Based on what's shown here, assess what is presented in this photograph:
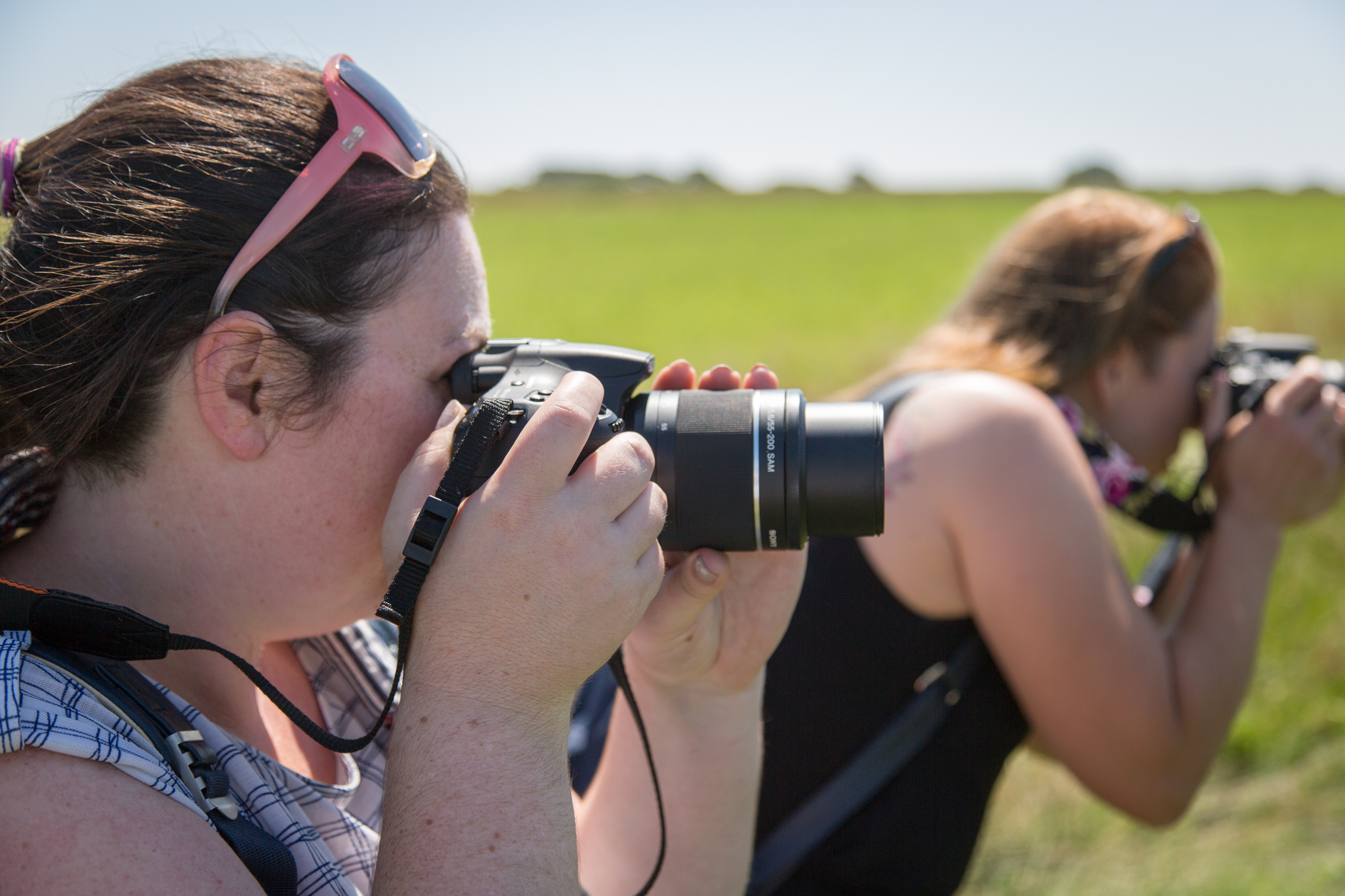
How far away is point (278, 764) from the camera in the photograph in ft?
3.89

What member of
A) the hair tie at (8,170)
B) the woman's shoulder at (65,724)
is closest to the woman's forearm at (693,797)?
the woman's shoulder at (65,724)

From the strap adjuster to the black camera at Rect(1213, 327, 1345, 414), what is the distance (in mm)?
2347

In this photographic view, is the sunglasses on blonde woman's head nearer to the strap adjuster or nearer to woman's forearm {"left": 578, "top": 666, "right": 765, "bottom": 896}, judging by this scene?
woman's forearm {"left": 578, "top": 666, "right": 765, "bottom": 896}

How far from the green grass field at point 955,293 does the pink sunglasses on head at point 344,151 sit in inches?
20.2

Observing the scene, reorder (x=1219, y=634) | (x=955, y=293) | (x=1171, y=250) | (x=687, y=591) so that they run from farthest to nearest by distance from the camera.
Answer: (x=955, y=293) → (x=1171, y=250) → (x=1219, y=634) → (x=687, y=591)

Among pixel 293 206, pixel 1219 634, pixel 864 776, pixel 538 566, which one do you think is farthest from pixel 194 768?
pixel 1219 634

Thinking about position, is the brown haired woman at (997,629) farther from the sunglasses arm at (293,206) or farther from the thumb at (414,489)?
the sunglasses arm at (293,206)

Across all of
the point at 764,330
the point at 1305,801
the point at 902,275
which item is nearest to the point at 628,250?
the point at 902,275

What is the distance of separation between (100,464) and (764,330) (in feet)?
55.3

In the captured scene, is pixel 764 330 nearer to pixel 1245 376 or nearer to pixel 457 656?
pixel 1245 376

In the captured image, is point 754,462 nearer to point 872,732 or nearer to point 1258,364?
point 872,732

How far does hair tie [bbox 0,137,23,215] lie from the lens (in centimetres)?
126

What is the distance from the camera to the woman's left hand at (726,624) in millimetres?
1532

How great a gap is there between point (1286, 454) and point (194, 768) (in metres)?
2.53
